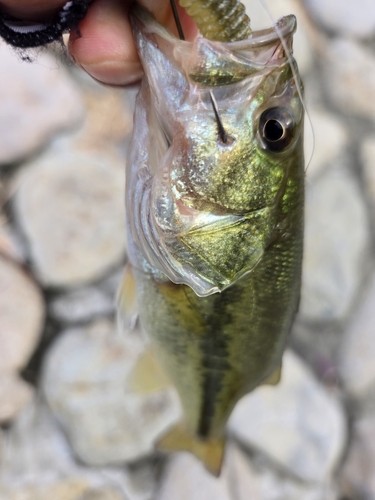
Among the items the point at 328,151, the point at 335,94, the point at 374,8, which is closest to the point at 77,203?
the point at 328,151

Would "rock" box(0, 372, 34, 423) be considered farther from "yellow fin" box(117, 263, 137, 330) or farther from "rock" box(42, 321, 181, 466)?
"yellow fin" box(117, 263, 137, 330)

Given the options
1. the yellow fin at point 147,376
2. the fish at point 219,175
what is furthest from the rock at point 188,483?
the fish at point 219,175

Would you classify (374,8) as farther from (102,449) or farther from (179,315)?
(102,449)

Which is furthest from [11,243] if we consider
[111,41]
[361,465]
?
[361,465]

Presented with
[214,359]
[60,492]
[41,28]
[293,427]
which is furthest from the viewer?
[293,427]

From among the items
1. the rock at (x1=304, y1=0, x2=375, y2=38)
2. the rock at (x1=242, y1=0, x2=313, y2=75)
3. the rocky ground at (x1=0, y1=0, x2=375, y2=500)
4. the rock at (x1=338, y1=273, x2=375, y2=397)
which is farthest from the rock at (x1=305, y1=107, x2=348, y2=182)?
the rock at (x1=338, y1=273, x2=375, y2=397)

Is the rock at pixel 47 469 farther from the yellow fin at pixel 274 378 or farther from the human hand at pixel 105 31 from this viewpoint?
the human hand at pixel 105 31

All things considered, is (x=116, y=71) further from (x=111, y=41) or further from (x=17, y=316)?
(x=17, y=316)
